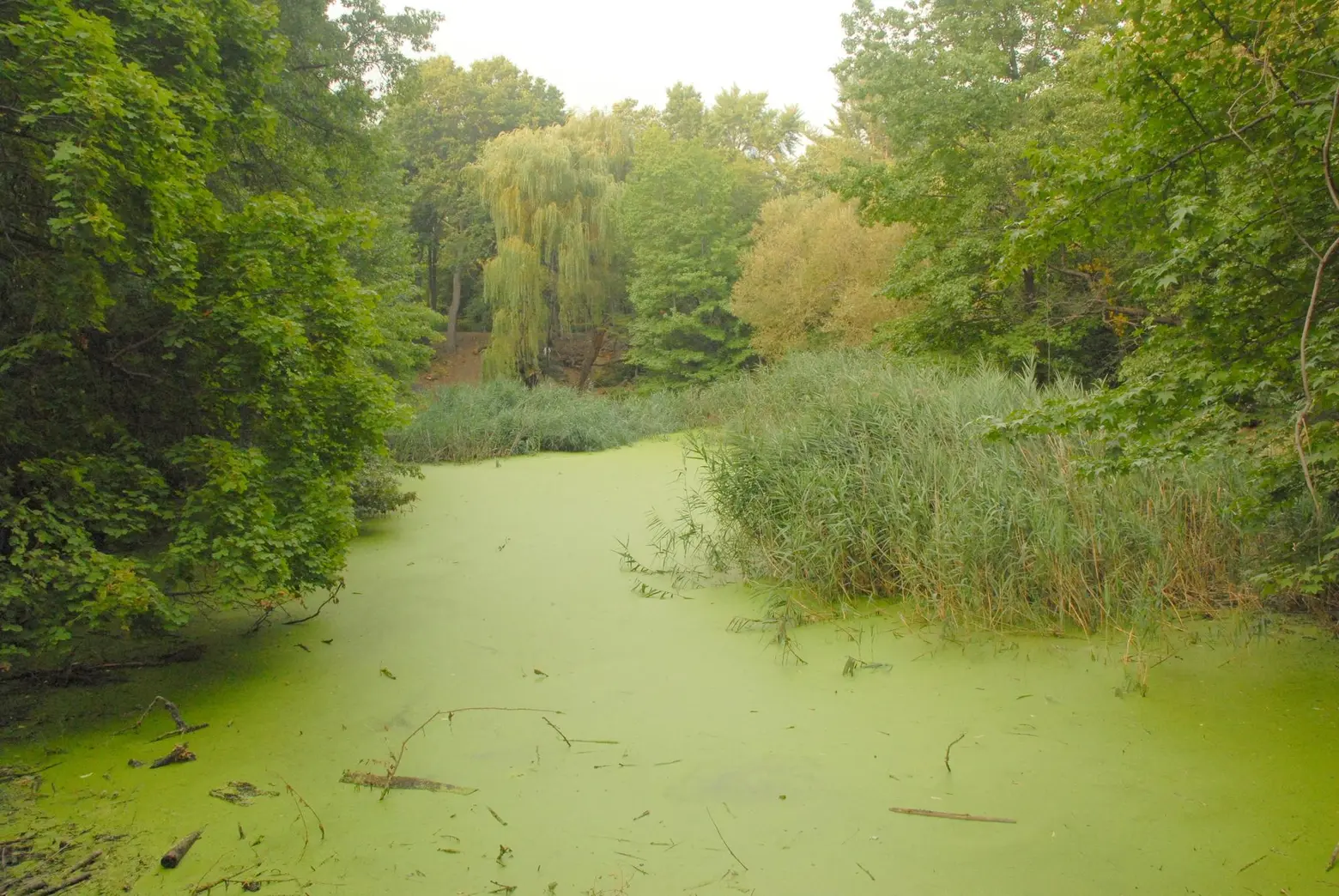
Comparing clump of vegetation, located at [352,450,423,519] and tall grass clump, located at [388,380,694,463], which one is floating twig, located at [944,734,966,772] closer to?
clump of vegetation, located at [352,450,423,519]

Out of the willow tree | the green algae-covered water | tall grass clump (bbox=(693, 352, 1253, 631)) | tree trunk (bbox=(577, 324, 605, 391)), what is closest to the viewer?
the green algae-covered water

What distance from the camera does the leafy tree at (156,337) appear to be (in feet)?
10.1

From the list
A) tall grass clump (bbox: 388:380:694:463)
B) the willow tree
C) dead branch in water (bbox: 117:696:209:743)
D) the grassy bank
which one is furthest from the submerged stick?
the willow tree

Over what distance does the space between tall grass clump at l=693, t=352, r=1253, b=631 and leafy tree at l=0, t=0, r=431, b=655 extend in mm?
2429

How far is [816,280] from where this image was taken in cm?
1712

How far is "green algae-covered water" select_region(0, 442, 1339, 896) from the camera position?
7.98 feet

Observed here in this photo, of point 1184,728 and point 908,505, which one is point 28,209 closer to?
point 908,505

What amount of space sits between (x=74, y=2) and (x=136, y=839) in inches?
131

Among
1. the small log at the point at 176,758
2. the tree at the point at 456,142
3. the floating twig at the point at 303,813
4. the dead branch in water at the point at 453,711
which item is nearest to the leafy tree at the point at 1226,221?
the dead branch in water at the point at 453,711

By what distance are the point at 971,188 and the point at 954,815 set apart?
10061 millimetres

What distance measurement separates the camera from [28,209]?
11.9 ft

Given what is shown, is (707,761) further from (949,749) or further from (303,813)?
(303,813)

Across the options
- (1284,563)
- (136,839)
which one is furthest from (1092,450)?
(136,839)

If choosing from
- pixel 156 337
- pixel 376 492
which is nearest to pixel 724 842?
pixel 156 337
